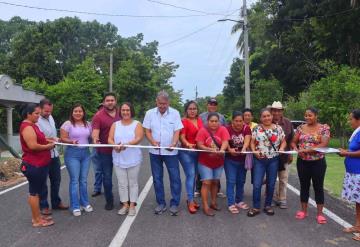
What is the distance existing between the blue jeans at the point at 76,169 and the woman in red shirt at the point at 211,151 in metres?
1.86

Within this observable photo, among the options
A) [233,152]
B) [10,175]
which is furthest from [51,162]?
[10,175]

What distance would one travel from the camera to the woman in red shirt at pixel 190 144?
24.0ft

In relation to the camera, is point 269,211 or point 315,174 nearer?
point 315,174

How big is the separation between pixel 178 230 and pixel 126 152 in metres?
1.57

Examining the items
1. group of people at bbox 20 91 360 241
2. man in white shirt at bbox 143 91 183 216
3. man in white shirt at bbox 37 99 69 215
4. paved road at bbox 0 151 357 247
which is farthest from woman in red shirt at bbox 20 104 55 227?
man in white shirt at bbox 143 91 183 216

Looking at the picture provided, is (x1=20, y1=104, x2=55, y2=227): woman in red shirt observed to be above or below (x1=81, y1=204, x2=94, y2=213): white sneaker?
above

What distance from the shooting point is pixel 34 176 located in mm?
6500

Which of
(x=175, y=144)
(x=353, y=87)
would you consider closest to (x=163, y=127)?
(x=175, y=144)

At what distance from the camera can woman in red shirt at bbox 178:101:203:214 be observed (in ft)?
24.0

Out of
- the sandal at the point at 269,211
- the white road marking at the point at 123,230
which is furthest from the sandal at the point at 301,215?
the white road marking at the point at 123,230

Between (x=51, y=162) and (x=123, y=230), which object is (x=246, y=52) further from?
(x=123, y=230)

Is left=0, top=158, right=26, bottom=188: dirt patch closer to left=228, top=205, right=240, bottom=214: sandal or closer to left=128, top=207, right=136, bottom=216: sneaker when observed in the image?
left=128, top=207, right=136, bottom=216: sneaker

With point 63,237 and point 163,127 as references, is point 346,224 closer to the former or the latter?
point 163,127

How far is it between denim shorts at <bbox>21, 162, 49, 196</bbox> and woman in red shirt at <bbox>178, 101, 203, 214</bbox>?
2.18 m
